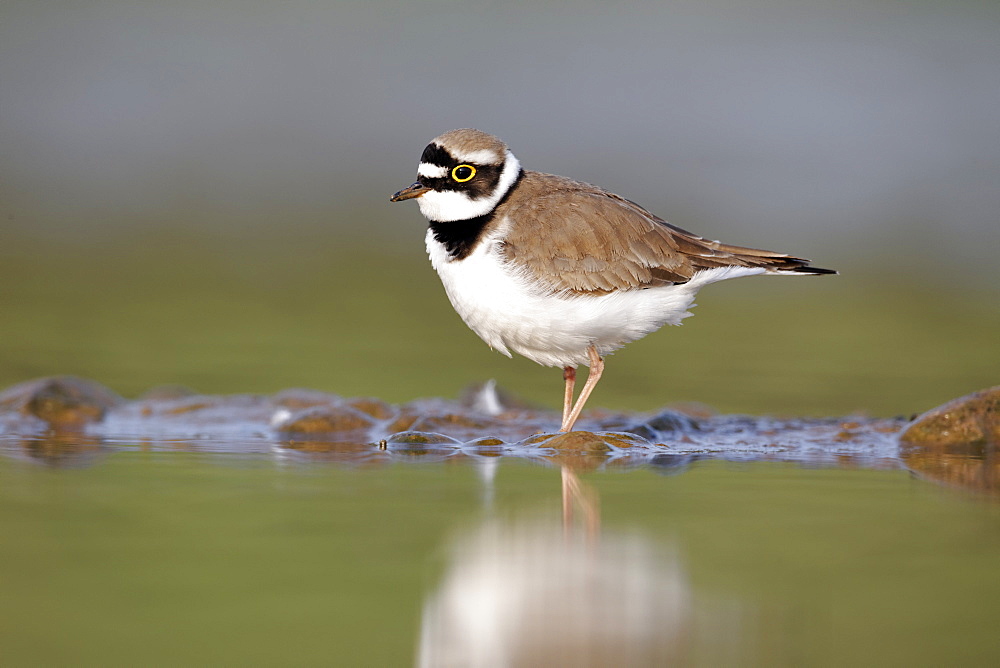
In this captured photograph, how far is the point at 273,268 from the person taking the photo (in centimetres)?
1418

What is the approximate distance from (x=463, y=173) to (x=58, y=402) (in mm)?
3090

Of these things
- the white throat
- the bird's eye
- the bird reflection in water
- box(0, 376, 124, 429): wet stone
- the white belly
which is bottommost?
the bird reflection in water

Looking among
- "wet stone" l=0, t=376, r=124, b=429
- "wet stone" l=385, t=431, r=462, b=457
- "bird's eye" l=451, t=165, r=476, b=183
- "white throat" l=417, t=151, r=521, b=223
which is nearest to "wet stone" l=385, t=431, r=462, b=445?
"wet stone" l=385, t=431, r=462, b=457

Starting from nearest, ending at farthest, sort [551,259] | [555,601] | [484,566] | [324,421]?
1. [555,601]
2. [484,566]
3. [551,259]
4. [324,421]

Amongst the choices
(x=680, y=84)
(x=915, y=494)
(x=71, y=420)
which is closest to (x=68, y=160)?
(x=680, y=84)

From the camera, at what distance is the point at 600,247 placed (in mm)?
7188

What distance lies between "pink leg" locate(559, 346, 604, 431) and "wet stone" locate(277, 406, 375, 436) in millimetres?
1291

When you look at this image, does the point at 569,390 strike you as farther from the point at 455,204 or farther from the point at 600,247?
the point at 455,204

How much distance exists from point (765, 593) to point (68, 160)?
17033 millimetres

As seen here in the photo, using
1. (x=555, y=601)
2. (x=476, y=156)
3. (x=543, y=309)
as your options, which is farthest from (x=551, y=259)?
(x=555, y=601)

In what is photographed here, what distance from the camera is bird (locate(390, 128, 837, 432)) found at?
6969mm

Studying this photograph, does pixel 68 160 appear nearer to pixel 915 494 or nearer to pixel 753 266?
pixel 753 266

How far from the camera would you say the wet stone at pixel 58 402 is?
764 cm

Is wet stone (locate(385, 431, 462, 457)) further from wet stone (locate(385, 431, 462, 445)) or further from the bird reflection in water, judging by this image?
the bird reflection in water
